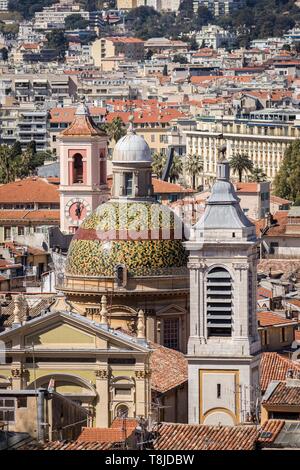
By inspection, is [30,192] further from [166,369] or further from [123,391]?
[123,391]

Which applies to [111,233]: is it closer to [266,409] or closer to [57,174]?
[266,409]

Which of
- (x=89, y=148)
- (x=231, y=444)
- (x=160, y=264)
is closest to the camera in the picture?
(x=231, y=444)

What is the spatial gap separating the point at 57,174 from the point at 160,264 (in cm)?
7813

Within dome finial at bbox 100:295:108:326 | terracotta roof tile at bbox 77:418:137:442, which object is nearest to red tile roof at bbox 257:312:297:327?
dome finial at bbox 100:295:108:326

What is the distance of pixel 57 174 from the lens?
447ft

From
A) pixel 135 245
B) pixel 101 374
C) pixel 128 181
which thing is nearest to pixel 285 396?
pixel 101 374

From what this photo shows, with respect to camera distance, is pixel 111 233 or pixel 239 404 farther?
pixel 111 233

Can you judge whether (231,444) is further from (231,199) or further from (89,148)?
(89,148)

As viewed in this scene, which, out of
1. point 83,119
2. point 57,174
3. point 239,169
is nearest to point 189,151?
point 239,169

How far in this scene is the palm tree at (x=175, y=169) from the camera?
155 metres

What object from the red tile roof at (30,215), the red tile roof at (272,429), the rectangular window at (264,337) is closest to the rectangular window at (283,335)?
the rectangular window at (264,337)

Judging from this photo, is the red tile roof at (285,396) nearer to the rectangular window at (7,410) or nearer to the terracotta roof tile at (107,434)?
the terracotta roof tile at (107,434)

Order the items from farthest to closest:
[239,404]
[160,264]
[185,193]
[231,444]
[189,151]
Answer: [189,151] < [185,193] < [160,264] < [239,404] < [231,444]

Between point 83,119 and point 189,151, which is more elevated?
point 83,119
